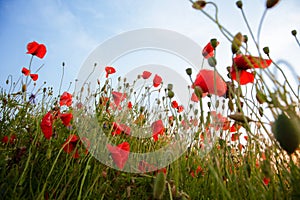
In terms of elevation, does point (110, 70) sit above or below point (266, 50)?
above

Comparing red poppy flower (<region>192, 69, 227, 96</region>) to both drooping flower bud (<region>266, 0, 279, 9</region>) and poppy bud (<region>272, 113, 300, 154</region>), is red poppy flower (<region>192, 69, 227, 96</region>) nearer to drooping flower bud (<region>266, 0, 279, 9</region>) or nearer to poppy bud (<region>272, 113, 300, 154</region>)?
drooping flower bud (<region>266, 0, 279, 9</region>)

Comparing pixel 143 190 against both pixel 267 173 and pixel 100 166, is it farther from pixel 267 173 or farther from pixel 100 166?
pixel 267 173

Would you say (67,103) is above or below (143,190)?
above

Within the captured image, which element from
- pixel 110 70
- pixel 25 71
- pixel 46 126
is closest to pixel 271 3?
pixel 46 126

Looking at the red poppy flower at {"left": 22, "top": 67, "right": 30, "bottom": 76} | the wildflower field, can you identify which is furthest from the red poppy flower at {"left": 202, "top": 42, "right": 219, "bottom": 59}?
the red poppy flower at {"left": 22, "top": 67, "right": 30, "bottom": 76}

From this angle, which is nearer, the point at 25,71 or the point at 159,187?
the point at 159,187

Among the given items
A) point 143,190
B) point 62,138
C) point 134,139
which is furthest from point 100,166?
point 134,139

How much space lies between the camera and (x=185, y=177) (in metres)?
1.69

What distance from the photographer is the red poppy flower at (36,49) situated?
2.34m

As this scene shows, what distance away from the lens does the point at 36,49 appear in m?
2.35

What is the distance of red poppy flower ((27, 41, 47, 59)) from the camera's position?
2.34m

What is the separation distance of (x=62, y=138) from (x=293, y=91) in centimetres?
153

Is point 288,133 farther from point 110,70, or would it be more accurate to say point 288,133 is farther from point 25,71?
point 25,71

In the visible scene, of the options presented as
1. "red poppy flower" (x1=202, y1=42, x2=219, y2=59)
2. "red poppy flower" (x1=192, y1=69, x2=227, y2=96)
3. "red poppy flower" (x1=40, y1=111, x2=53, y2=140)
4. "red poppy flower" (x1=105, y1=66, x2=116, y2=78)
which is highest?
"red poppy flower" (x1=105, y1=66, x2=116, y2=78)
